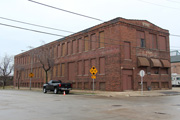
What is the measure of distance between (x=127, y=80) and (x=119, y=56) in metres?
3.52

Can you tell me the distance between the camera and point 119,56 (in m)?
26.3

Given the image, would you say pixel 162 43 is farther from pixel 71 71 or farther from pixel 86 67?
pixel 71 71

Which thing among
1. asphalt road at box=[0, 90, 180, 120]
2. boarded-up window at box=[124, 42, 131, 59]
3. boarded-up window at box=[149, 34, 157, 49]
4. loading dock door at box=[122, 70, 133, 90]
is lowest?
asphalt road at box=[0, 90, 180, 120]

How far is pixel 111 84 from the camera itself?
88.2 ft

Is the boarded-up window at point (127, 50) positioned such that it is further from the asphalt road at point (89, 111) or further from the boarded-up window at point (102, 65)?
the asphalt road at point (89, 111)

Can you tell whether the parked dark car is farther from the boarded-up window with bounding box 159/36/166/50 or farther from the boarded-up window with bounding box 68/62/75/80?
the boarded-up window with bounding box 159/36/166/50

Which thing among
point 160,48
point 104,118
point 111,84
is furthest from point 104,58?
point 104,118

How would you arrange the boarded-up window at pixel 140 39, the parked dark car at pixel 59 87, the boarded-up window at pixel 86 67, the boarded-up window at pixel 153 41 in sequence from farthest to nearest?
1. the boarded-up window at pixel 86 67
2. the boarded-up window at pixel 153 41
3. the boarded-up window at pixel 140 39
4. the parked dark car at pixel 59 87

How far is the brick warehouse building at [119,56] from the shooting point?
88.0 ft

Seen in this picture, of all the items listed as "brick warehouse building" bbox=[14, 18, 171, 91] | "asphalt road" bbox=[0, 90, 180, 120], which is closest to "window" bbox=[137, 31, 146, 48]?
"brick warehouse building" bbox=[14, 18, 171, 91]

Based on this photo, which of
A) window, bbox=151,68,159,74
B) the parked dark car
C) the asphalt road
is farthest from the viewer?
window, bbox=151,68,159,74

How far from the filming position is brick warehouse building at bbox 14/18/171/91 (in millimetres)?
26812

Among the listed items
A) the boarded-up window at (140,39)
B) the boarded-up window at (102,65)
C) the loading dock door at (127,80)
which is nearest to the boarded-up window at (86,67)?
the boarded-up window at (102,65)

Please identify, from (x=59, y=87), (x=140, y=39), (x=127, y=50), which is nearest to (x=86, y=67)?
(x=127, y=50)
